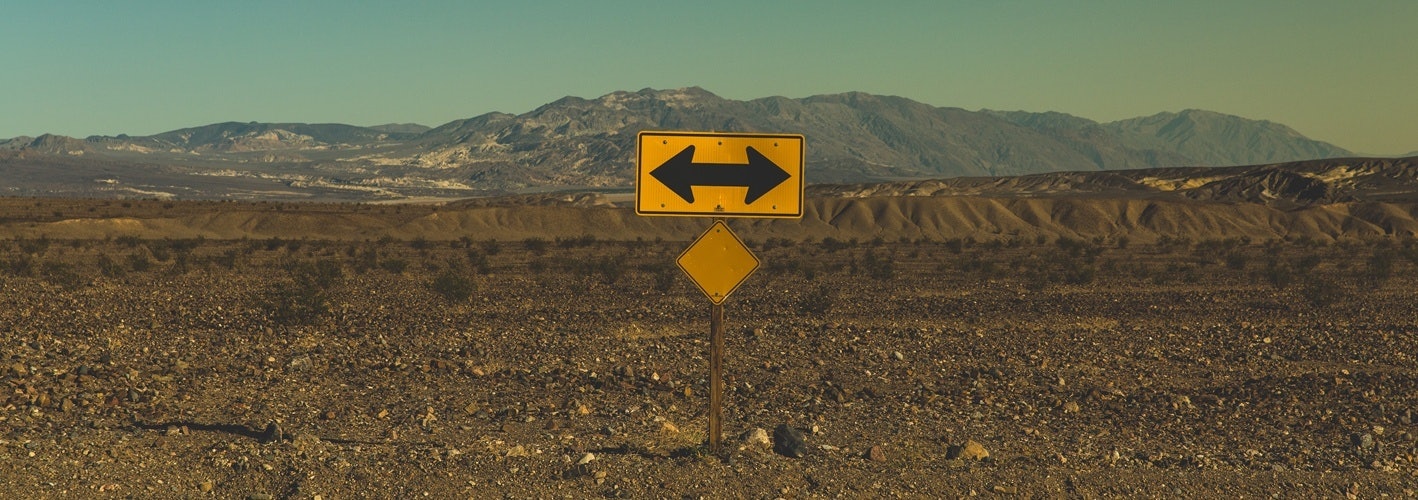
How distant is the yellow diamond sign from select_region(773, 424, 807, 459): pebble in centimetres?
130

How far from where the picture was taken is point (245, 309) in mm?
24500

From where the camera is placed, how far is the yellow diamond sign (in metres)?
10.1

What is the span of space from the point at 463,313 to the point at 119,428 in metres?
13.8

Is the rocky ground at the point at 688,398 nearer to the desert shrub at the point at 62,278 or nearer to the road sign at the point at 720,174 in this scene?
the road sign at the point at 720,174

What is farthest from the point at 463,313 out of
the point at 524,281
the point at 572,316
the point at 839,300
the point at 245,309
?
the point at 524,281

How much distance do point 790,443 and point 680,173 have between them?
7.53ft

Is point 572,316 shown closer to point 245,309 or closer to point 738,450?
point 245,309

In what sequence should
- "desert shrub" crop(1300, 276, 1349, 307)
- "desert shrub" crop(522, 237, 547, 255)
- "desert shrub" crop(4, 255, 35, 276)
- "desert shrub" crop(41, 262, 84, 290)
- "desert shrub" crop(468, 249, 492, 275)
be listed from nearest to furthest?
"desert shrub" crop(1300, 276, 1349, 307) < "desert shrub" crop(41, 262, 84, 290) < "desert shrub" crop(4, 255, 35, 276) < "desert shrub" crop(468, 249, 492, 275) < "desert shrub" crop(522, 237, 547, 255)

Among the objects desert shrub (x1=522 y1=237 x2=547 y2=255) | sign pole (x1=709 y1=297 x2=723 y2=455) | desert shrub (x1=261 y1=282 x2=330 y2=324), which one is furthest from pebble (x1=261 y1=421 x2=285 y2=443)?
desert shrub (x1=522 y1=237 x2=547 y2=255)

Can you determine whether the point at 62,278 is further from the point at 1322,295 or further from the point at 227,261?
the point at 1322,295

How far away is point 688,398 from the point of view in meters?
13.4

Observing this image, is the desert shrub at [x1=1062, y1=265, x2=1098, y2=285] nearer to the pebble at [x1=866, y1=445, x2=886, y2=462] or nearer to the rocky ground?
the rocky ground

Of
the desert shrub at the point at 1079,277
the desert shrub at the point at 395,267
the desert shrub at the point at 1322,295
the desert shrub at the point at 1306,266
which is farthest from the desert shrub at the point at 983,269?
the desert shrub at the point at 395,267

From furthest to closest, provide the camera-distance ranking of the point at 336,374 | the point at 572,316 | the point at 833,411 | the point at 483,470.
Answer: the point at 572,316
the point at 336,374
the point at 833,411
the point at 483,470
